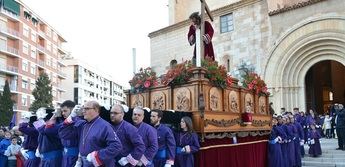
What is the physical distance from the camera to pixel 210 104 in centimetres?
817

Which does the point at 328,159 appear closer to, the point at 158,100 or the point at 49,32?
Answer: the point at 158,100

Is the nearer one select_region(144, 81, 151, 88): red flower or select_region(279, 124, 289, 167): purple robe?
select_region(144, 81, 151, 88): red flower

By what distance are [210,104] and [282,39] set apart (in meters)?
11.8

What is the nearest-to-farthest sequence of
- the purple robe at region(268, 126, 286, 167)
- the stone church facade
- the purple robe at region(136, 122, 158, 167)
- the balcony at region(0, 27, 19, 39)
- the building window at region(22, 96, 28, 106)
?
the purple robe at region(136, 122, 158, 167) < the purple robe at region(268, 126, 286, 167) < the stone church facade < the balcony at region(0, 27, 19, 39) < the building window at region(22, 96, 28, 106)

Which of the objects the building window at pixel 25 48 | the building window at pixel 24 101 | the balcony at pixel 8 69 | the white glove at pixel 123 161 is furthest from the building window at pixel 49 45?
the white glove at pixel 123 161

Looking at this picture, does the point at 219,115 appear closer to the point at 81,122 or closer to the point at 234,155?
the point at 234,155

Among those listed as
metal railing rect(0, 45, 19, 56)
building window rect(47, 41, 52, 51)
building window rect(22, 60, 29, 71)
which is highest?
building window rect(47, 41, 52, 51)

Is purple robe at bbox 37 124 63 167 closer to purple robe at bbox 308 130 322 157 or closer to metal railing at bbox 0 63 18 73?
purple robe at bbox 308 130 322 157

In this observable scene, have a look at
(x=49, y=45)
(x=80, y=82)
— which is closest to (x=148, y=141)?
(x=49, y=45)

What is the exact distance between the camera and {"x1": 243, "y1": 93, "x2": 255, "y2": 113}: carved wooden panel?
9522 millimetres

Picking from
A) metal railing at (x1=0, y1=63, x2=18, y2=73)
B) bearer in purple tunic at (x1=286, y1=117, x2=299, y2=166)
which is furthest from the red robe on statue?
metal railing at (x1=0, y1=63, x2=18, y2=73)

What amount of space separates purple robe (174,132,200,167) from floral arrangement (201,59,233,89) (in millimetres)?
1291

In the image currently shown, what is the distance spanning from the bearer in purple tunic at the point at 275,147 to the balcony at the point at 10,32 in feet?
145

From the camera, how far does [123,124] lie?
5.51 m
